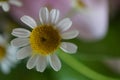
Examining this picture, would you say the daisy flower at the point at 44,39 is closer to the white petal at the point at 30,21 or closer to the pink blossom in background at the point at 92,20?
the white petal at the point at 30,21

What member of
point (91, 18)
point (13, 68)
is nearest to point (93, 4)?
point (91, 18)

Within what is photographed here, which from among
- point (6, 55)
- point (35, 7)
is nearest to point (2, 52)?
point (6, 55)

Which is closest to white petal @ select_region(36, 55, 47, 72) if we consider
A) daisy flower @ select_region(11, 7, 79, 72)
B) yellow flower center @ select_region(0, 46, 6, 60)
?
daisy flower @ select_region(11, 7, 79, 72)

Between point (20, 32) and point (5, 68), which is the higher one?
point (20, 32)

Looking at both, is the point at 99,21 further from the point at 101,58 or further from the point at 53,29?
the point at 53,29

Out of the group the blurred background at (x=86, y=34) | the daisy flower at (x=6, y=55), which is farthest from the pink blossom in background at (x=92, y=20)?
the daisy flower at (x=6, y=55)

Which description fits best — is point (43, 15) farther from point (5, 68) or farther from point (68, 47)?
point (5, 68)

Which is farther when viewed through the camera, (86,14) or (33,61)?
(86,14)
